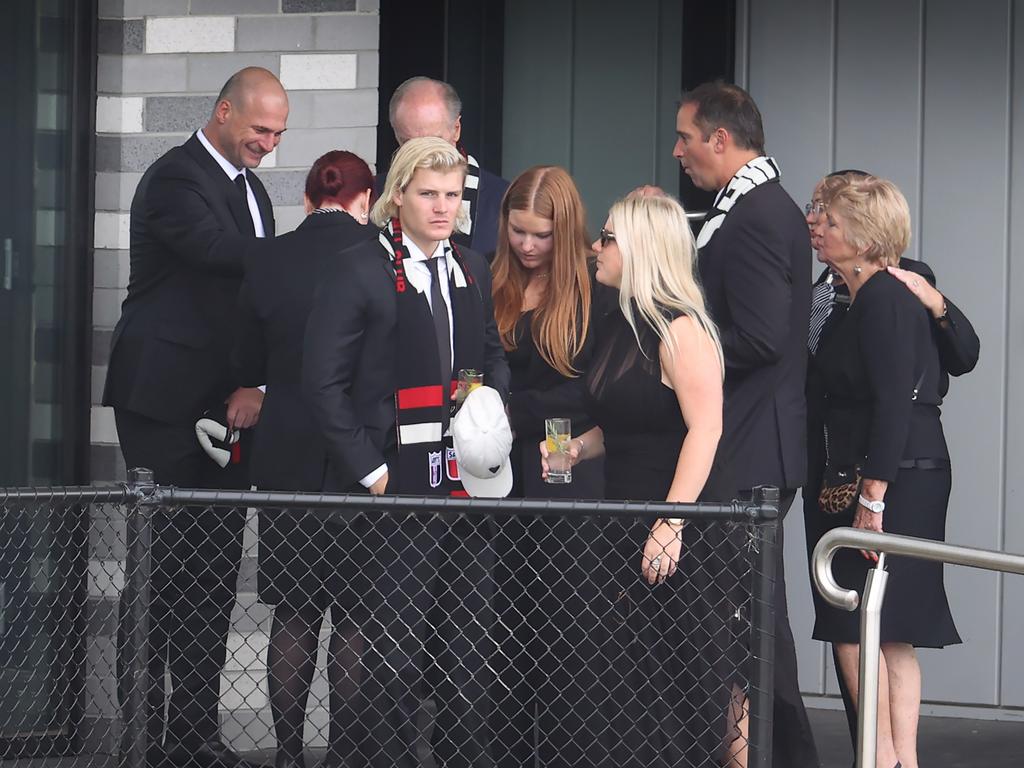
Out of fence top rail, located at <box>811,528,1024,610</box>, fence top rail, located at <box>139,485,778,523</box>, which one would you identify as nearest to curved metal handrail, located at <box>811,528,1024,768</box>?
fence top rail, located at <box>811,528,1024,610</box>

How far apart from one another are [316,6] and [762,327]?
1910mm

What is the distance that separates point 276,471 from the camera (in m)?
4.17

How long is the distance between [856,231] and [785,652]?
110 cm

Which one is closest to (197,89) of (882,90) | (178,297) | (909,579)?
(178,297)

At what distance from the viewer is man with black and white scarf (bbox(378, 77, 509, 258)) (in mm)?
4727

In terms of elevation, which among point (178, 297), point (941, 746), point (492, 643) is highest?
point (178, 297)

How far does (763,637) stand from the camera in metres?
3.19

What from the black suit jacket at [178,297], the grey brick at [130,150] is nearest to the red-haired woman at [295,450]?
the black suit jacket at [178,297]

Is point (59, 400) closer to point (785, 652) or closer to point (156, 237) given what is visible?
point (156, 237)

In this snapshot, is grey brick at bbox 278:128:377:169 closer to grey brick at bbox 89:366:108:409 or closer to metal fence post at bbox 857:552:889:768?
grey brick at bbox 89:366:108:409

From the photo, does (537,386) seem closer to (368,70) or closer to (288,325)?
(288,325)

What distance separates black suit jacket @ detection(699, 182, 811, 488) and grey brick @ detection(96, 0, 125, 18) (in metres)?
2.15

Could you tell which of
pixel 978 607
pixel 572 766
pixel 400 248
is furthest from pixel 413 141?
pixel 978 607

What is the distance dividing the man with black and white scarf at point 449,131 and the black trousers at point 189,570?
0.94 m
